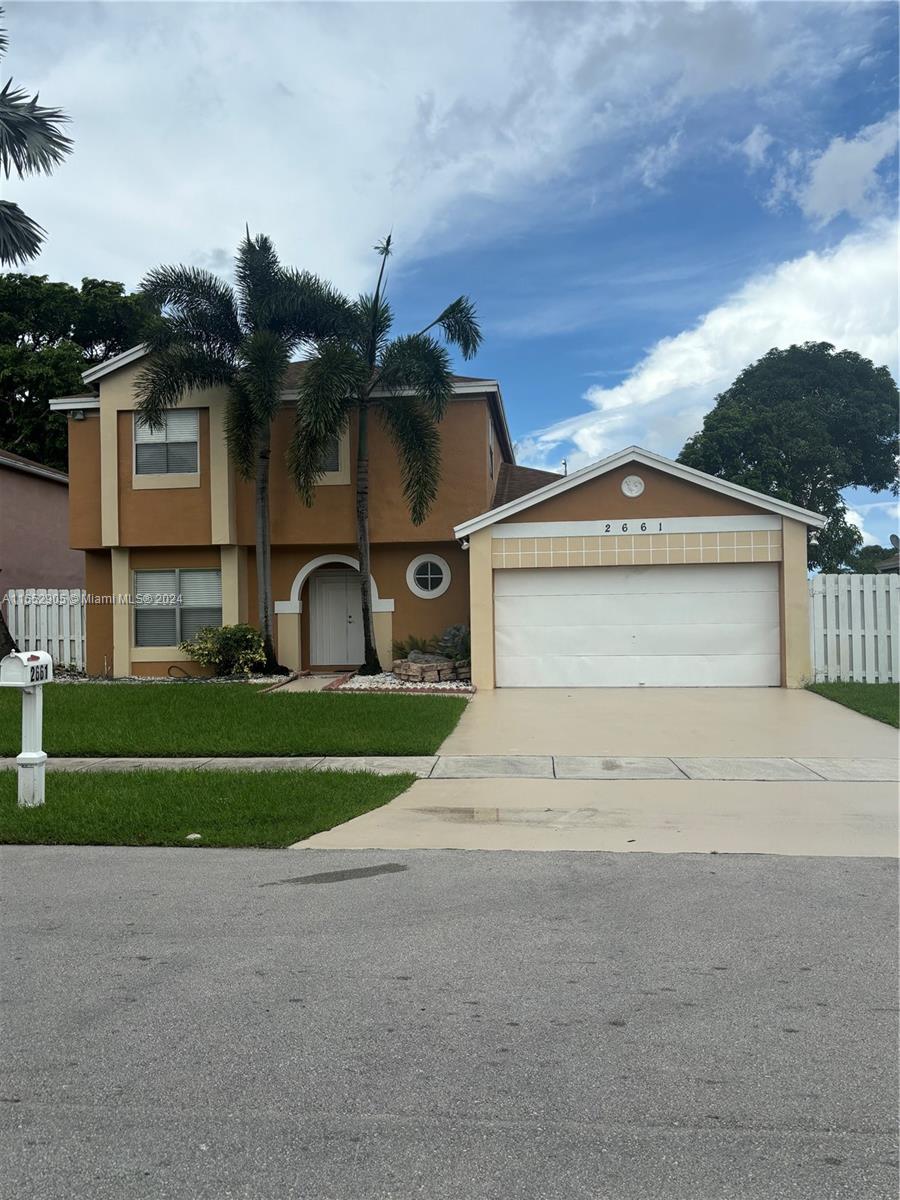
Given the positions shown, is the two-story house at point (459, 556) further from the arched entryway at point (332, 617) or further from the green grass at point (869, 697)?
the green grass at point (869, 697)

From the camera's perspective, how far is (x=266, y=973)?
427 cm

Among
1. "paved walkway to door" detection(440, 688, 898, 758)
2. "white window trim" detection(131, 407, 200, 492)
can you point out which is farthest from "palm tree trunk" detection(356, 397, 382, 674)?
"white window trim" detection(131, 407, 200, 492)

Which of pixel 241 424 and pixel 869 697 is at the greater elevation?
pixel 241 424

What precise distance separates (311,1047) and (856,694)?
12.6m

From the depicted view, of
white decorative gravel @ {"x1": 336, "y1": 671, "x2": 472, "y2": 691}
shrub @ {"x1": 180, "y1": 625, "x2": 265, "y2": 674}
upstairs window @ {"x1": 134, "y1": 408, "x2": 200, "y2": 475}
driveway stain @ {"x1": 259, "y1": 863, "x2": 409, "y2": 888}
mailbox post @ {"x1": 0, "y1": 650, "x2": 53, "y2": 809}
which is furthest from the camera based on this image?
upstairs window @ {"x1": 134, "y1": 408, "x2": 200, "y2": 475}

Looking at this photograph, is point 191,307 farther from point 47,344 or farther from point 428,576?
point 47,344

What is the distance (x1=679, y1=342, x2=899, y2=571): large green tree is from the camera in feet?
109

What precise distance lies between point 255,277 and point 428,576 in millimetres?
6794

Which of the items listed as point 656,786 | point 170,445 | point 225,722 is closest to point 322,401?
point 170,445

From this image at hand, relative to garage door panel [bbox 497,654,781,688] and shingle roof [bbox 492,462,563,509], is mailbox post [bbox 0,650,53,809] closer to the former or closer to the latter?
garage door panel [bbox 497,654,781,688]

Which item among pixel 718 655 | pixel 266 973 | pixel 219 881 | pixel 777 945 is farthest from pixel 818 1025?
pixel 718 655

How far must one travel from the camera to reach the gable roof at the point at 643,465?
15922 millimetres

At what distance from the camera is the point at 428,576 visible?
1923 cm

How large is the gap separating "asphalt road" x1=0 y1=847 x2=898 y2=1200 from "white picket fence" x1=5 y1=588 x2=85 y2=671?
14801 mm
